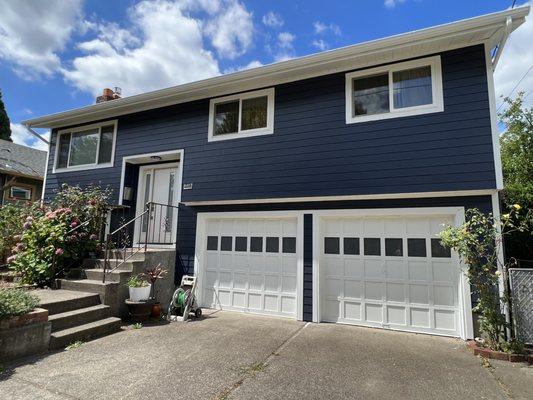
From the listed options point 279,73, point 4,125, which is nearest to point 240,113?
point 279,73

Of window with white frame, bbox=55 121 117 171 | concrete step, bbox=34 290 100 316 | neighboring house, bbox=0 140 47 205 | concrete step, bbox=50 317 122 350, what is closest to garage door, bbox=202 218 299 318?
concrete step, bbox=50 317 122 350

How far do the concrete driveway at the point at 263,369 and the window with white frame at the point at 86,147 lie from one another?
19.0 feet

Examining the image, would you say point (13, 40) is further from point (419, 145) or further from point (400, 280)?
point (400, 280)

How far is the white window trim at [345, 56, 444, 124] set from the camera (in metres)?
5.53

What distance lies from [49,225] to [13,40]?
5.91 m

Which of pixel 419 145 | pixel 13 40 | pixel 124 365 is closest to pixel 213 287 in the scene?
pixel 124 365

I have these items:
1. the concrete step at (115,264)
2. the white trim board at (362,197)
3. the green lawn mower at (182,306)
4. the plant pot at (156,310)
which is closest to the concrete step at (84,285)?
the concrete step at (115,264)

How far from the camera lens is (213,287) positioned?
7.25 meters

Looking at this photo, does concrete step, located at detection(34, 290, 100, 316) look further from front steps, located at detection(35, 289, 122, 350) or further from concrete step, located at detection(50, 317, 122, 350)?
concrete step, located at detection(50, 317, 122, 350)

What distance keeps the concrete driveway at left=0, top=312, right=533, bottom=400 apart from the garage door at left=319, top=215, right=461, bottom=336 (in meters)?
0.45

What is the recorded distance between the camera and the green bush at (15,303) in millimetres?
3929

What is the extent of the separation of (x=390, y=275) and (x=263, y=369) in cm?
316

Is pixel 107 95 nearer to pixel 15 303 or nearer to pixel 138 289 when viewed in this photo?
pixel 138 289

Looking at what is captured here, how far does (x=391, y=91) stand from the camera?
19.4ft
